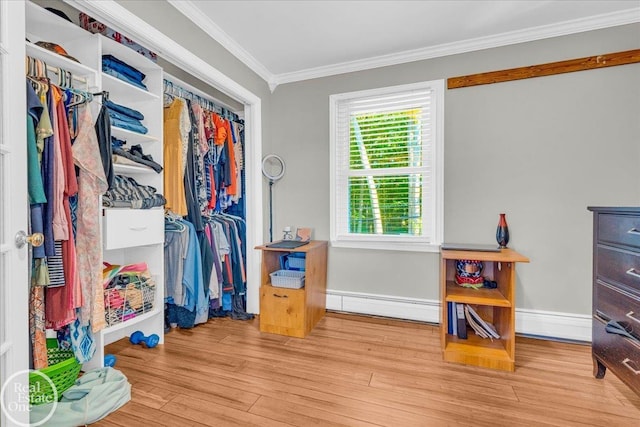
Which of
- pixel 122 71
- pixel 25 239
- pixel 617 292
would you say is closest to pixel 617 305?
pixel 617 292

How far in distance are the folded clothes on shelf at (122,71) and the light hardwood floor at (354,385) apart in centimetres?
191

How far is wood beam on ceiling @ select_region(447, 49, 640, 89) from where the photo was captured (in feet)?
7.00

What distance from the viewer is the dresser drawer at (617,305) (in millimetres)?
1404

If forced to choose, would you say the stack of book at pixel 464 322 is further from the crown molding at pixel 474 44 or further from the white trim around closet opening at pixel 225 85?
the crown molding at pixel 474 44

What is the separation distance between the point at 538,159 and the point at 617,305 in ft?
3.93

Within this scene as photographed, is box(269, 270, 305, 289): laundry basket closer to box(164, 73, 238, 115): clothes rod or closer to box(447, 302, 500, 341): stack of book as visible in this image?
box(447, 302, 500, 341): stack of book

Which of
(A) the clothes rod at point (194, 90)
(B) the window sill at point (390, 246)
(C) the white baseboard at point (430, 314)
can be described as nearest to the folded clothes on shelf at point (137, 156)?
(A) the clothes rod at point (194, 90)

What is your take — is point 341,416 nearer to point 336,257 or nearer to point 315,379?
point 315,379

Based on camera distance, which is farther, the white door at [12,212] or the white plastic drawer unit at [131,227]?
the white plastic drawer unit at [131,227]

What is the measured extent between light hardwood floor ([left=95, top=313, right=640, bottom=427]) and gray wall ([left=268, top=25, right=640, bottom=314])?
0.52m

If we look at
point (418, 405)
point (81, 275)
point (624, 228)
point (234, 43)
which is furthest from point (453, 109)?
point (81, 275)

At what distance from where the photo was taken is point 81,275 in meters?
1.65

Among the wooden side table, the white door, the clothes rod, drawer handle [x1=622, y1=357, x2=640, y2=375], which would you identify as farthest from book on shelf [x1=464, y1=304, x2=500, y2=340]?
the clothes rod

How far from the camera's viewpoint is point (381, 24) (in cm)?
222
